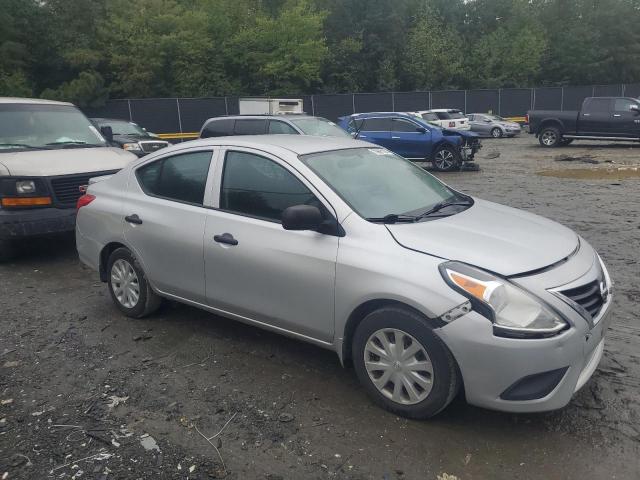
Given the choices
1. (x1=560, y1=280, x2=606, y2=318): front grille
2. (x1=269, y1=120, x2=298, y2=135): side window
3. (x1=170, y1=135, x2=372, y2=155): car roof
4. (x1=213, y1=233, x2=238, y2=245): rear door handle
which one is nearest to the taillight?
(x1=170, y1=135, x2=372, y2=155): car roof

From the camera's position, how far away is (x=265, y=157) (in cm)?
415

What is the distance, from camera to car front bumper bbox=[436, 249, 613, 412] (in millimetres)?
2994

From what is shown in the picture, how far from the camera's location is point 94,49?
37.7 m

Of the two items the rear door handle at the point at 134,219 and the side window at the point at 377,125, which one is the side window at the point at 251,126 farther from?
the rear door handle at the point at 134,219

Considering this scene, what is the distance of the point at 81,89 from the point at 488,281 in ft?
107

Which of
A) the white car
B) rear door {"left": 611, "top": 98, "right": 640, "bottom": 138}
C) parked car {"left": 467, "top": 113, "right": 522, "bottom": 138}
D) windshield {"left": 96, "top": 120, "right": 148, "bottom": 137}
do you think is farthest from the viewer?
parked car {"left": 467, "top": 113, "right": 522, "bottom": 138}

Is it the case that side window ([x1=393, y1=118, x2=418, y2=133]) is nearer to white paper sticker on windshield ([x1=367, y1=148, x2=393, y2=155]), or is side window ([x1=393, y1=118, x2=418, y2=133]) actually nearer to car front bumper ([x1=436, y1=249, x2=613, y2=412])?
white paper sticker on windshield ([x1=367, y1=148, x2=393, y2=155])

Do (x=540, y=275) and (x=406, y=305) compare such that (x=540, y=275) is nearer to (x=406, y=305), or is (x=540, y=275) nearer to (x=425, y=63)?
(x=406, y=305)

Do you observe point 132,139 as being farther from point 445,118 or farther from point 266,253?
point 445,118

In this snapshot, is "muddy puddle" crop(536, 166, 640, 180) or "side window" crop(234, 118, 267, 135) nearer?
"side window" crop(234, 118, 267, 135)

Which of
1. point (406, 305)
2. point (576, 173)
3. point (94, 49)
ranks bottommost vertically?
point (576, 173)

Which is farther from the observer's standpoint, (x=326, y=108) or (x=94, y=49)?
(x=94, y=49)

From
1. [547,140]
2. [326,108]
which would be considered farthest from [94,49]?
[547,140]

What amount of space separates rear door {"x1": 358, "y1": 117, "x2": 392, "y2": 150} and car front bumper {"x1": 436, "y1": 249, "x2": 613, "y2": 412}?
44.5 feet
